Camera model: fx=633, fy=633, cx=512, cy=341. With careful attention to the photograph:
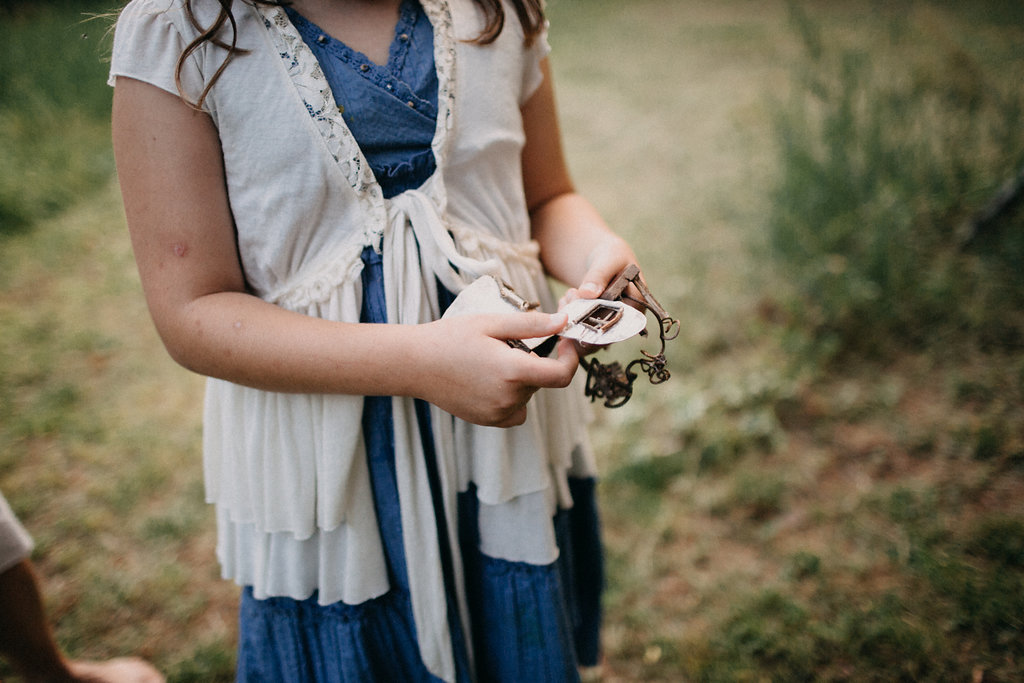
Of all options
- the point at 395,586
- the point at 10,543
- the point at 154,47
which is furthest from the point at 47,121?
the point at 395,586

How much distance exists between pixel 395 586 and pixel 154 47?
83 cm

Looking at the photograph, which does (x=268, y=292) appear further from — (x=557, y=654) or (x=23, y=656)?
(x=23, y=656)

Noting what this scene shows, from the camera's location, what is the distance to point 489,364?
743 millimetres

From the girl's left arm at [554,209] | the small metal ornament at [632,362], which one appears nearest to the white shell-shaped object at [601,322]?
the small metal ornament at [632,362]

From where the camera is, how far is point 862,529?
201 centimetres

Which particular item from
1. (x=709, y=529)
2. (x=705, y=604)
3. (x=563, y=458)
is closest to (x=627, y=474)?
(x=709, y=529)

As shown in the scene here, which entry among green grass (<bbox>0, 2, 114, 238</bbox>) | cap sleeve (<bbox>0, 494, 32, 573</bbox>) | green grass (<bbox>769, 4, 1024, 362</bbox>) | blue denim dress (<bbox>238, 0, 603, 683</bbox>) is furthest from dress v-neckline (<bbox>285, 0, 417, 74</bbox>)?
green grass (<bbox>0, 2, 114, 238</bbox>)

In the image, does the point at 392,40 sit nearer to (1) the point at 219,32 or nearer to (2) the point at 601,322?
(1) the point at 219,32

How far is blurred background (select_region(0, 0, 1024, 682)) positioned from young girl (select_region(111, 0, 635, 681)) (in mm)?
261

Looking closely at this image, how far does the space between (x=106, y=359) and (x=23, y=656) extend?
1902 mm

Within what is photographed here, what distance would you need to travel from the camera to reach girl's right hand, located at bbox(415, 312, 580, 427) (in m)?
0.74

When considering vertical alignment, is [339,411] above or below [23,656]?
above

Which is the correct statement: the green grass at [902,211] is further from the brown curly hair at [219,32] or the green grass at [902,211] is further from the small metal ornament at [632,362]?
the brown curly hair at [219,32]

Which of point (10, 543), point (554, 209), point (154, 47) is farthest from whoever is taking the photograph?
point (10, 543)
